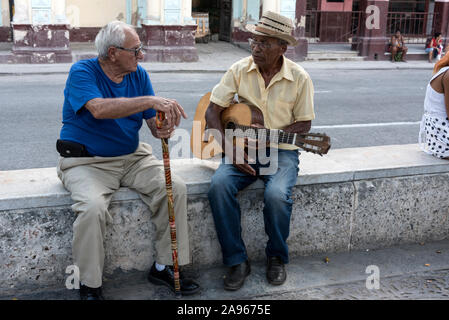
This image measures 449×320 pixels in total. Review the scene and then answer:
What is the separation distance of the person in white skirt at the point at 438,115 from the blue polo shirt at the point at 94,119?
7.71 ft

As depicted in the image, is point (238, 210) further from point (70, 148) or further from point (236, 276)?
point (70, 148)

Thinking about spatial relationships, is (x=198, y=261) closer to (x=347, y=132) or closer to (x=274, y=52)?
(x=274, y=52)

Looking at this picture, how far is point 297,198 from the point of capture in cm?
389

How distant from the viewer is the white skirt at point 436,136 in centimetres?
435

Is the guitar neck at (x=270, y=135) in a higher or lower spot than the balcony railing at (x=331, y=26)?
lower

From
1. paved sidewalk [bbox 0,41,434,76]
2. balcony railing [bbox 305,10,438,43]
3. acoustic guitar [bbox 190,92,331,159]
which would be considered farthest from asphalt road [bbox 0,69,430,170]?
balcony railing [bbox 305,10,438,43]

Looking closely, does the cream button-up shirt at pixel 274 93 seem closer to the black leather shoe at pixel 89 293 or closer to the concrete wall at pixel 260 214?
the concrete wall at pixel 260 214

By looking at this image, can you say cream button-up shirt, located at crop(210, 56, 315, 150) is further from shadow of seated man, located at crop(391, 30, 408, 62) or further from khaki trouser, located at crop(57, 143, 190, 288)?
shadow of seated man, located at crop(391, 30, 408, 62)

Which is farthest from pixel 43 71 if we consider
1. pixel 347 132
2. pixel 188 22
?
pixel 347 132

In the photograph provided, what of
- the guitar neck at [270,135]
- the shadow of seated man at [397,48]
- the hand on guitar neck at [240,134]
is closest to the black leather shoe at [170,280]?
the hand on guitar neck at [240,134]

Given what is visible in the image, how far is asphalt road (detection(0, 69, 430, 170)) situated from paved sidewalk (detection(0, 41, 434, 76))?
0.57m

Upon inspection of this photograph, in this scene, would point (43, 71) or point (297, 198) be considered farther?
point (43, 71)

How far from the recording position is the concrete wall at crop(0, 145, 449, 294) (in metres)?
3.35
